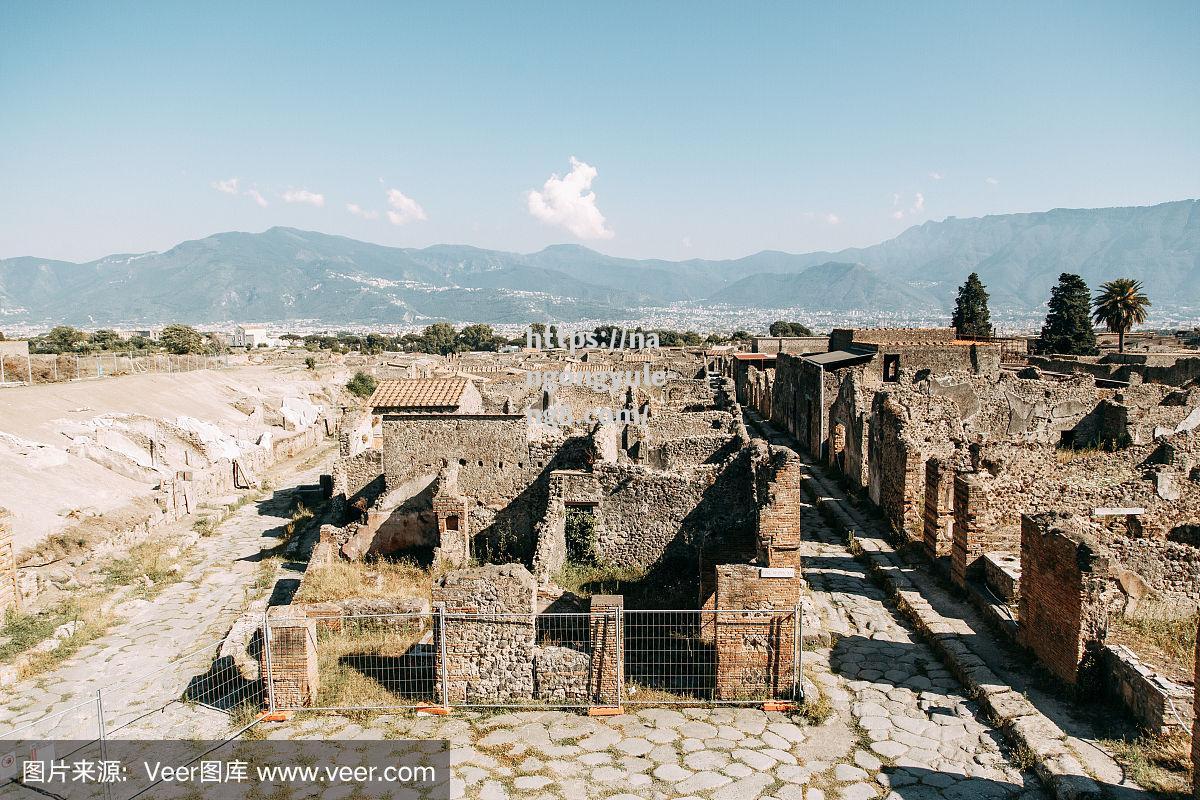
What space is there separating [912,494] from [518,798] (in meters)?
11.0

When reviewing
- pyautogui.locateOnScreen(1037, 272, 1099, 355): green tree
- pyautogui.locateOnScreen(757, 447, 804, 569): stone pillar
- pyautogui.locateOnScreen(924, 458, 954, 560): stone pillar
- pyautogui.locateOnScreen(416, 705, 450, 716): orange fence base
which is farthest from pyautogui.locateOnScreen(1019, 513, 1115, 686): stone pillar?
pyautogui.locateOnScreen(1037, 272, 1099, 355): green tree

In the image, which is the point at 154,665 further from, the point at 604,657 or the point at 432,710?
the point at 604,657

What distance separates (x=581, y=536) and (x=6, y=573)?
33.8 ft

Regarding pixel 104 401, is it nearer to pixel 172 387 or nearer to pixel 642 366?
pixel 172 387

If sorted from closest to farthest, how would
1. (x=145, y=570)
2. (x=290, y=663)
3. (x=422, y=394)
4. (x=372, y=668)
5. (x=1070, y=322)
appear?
(x=290, y=663)
(x=372, y=668)
(x=145, y=570)
(x=422, y=394)
(x=1070, y=322)

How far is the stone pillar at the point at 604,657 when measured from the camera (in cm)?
851

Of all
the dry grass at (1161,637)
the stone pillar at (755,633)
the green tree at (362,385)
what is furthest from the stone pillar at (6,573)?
the green tree at (362,385)

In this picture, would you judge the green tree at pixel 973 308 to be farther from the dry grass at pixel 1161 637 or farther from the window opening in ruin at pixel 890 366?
the dry grass at pixel 1161 637

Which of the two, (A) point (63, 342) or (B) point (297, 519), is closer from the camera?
(B) point (297, 519)

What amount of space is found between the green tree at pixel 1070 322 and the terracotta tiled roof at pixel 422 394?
48.4 metres

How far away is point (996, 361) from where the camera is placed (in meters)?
31.0

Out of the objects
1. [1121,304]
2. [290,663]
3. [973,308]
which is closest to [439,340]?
[973,308]

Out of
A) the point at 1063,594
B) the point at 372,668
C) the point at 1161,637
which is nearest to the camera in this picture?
the point at 1063,594

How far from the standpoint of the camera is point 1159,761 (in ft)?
23.0
